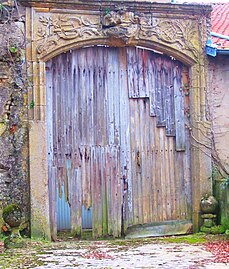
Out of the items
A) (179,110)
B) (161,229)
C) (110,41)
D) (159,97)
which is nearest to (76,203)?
(161,229)

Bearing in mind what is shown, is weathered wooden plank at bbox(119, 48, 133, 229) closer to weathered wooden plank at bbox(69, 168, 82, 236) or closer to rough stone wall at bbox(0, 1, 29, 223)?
weathered wooden plank at bbox(69, 168, 82, 236)

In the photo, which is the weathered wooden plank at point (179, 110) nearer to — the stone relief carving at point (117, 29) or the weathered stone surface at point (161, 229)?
the stone relief carving at point (117, 29)

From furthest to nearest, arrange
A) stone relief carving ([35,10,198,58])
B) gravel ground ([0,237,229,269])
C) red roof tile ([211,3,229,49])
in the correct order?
red roof tile ([211,3,229,49]), stone relief carving ([35,10,198,58]), gravel ground ([0,237,229,269])

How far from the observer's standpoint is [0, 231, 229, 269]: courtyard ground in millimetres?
6043

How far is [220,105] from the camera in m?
8.69

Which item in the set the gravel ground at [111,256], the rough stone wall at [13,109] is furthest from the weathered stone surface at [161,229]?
the rough stone wall at [13,109]

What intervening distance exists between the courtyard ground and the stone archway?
64 cm

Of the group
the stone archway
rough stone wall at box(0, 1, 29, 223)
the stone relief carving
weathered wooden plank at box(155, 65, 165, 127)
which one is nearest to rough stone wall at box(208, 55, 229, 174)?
the stone archway

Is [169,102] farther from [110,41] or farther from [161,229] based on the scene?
[161,229]

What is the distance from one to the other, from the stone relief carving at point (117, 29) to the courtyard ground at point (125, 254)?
3.14 metres

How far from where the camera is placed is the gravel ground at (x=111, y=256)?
6.02 metres

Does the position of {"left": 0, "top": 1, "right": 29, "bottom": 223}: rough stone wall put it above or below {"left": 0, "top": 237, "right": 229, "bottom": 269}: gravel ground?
above

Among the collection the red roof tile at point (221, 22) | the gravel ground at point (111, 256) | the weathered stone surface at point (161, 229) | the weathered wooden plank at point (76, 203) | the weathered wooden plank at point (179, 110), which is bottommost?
the gravel ground at point (111, 256)

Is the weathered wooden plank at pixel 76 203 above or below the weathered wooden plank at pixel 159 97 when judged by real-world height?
below
